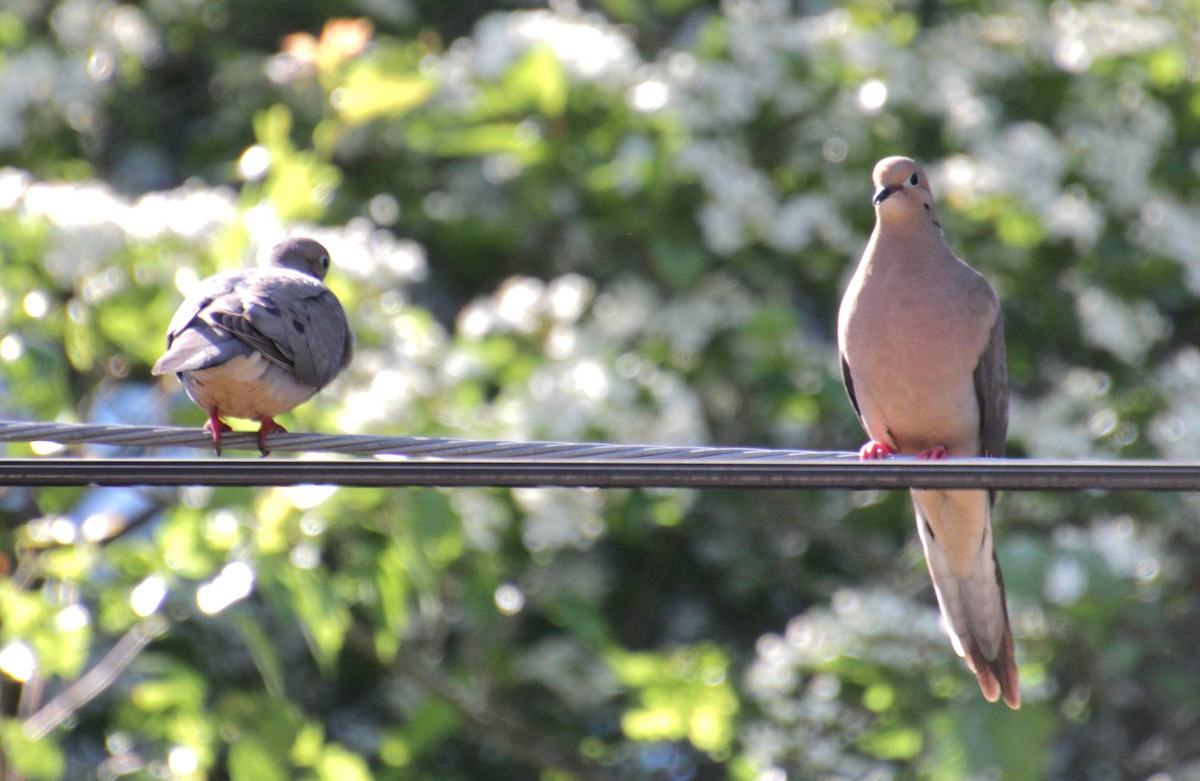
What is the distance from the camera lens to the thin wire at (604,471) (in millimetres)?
2762

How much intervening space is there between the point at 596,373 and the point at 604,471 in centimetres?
270

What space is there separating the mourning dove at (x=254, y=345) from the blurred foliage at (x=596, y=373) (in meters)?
0.78

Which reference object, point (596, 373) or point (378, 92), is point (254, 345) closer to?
point (596, 373)

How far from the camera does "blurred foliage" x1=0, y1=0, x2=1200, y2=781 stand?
203 inches

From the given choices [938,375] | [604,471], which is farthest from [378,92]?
[604,471]

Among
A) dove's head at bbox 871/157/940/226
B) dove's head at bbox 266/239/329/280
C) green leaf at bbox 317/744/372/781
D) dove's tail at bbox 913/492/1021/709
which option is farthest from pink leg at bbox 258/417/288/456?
dove's tail at bbox 913/492/1021/709

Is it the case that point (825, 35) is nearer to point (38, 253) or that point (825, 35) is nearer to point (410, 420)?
point (410, 420)

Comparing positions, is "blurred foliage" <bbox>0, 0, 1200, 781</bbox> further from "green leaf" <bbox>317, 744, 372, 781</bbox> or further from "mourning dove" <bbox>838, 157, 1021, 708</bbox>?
"mourning dove" <bbox>838, 157, 1021, 708</bbox>

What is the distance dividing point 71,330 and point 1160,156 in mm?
4113

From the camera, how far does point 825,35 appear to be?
5992 millimetres

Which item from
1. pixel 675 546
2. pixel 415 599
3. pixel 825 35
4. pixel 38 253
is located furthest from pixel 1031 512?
pixel 38 253

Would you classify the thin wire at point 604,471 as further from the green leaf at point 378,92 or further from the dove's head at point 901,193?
the green leaf at point 378,92

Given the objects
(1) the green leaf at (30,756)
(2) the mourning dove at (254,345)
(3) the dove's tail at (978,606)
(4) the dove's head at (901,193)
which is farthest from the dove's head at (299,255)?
(3) the dove's tail at (978,606)

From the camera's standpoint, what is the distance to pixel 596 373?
5.50m
